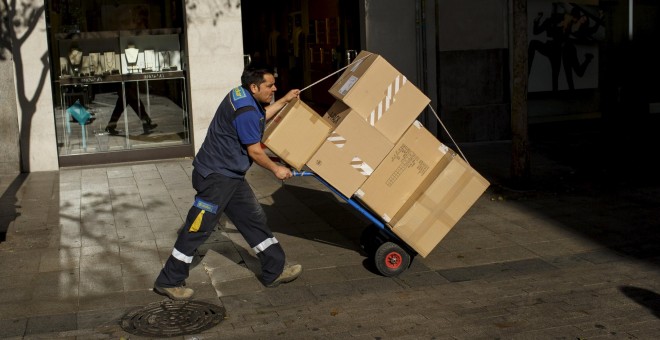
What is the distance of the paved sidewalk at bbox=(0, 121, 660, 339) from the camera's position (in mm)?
6750

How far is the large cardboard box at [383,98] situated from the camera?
7492 millimetres

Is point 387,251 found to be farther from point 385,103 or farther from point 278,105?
point 278,105

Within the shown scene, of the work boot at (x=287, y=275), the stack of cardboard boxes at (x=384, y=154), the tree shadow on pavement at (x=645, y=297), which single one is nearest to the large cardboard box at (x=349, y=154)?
the stack of cardboard boxes at (x=384, y=154)

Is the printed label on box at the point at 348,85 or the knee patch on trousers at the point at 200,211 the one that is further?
the printed label on box at the point at 348,85

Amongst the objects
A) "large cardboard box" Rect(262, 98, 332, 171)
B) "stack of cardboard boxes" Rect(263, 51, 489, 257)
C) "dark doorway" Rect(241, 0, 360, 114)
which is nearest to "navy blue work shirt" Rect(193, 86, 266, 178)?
"large cardboard box" Rect(262, 98, 332, 171)

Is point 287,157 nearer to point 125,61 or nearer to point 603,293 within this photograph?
point 603,293

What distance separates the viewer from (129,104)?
1441 centimetres

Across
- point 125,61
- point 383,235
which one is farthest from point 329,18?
point 383,235

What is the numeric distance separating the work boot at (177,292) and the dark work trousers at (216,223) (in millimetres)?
39

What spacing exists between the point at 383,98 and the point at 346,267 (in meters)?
1.65

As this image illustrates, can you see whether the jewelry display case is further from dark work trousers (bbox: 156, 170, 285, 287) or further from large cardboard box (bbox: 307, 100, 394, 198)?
large cardboard box (bbox: 307, 100, 394, 198)

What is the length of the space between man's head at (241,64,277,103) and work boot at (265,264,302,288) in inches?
57.8

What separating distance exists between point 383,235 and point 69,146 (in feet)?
25.5

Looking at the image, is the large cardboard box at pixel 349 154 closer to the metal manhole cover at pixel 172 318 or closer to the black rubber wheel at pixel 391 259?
the black rubber wheel at pixel 391 259
